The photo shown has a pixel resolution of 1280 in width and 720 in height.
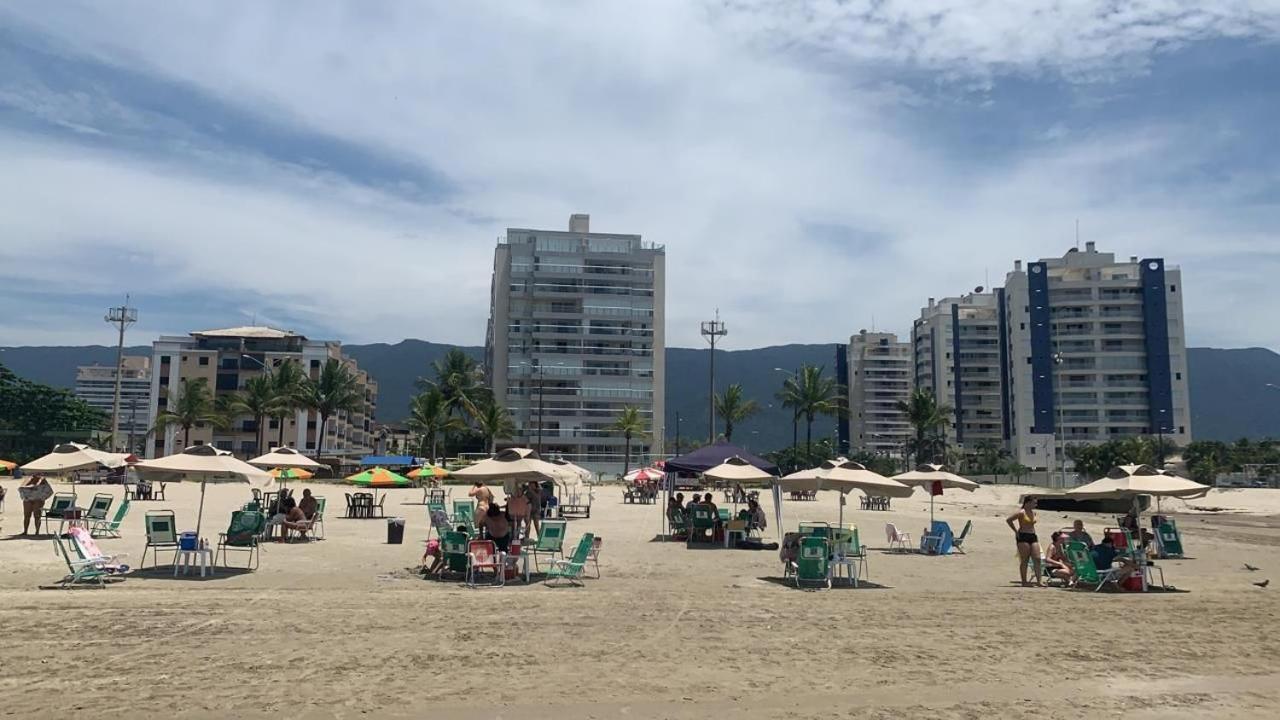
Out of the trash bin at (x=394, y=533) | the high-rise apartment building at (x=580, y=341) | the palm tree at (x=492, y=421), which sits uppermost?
the high-rise apartment building at (x=580, y=341)

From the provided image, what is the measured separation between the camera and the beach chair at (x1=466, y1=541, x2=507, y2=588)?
13.5 m

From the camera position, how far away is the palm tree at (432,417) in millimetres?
72000

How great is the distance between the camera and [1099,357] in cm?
10150

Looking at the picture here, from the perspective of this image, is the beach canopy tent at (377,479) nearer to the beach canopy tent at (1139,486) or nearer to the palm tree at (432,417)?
the beach canopy tent at (1139,486)

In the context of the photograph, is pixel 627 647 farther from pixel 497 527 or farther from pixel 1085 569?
pixel 1085 569

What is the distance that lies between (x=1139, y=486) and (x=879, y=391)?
138249mm

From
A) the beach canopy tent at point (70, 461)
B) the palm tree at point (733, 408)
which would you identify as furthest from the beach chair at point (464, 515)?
the palm tree at point (733, 408)

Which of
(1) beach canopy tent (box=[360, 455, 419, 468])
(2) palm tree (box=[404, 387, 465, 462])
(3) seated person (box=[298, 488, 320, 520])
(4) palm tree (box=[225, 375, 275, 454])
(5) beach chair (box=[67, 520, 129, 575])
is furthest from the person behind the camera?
(4) palm tree (box=[225, 375, 275, 454])

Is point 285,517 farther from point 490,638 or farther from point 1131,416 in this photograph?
point 1131,416

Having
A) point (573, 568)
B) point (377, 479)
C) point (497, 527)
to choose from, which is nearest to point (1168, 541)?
point (573, 568)

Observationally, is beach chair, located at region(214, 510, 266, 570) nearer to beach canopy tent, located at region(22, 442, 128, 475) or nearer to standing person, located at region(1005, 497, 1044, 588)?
beach canopy tent, located at region(22, 442, 128, 475)

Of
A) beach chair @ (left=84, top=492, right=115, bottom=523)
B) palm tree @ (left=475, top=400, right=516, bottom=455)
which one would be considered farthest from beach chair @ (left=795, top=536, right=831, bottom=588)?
palm tree @ (left=475, top=400, right=516, bottom=455)

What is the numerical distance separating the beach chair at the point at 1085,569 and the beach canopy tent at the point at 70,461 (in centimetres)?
1766

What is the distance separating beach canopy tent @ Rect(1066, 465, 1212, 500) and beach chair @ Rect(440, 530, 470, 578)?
11.0m
